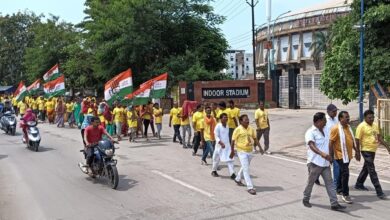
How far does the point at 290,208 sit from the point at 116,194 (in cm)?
333

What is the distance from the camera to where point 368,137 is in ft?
31.2

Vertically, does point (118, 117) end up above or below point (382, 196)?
above

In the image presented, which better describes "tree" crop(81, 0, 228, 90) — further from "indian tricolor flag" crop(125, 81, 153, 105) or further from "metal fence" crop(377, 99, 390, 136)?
"metal fence" crop(377, 99, 390, 136)

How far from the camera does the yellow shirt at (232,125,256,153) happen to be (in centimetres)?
988

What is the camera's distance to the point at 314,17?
77188 millimetres

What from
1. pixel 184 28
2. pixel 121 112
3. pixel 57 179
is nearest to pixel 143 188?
pixel 57 179

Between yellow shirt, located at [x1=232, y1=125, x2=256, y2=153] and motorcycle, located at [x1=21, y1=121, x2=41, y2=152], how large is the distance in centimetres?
899

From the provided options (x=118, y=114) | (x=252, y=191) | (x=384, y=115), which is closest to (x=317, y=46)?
A: (x=118, y=114)

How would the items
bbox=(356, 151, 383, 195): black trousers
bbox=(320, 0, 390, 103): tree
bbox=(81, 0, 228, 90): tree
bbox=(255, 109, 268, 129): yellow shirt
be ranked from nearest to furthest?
bbox=(356, 151, 383, 195): black trousers → bbox=(255, 109, 268, 129): yellow shirt → bbox=(320, 0, 390, 103): tree → bbox=(81, 0, 228, 90): tree

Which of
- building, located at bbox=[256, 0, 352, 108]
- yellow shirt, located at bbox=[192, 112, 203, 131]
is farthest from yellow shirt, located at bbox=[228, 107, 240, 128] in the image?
building, located at bbox=[256, 0, 352, 108]

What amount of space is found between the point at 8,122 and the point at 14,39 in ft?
180

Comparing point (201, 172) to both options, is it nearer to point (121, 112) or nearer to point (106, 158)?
point (106, 158)

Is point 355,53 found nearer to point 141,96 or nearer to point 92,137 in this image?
point 141,96

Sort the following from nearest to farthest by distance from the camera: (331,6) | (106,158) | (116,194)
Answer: (116,194) < (106,158) < (331,6)
